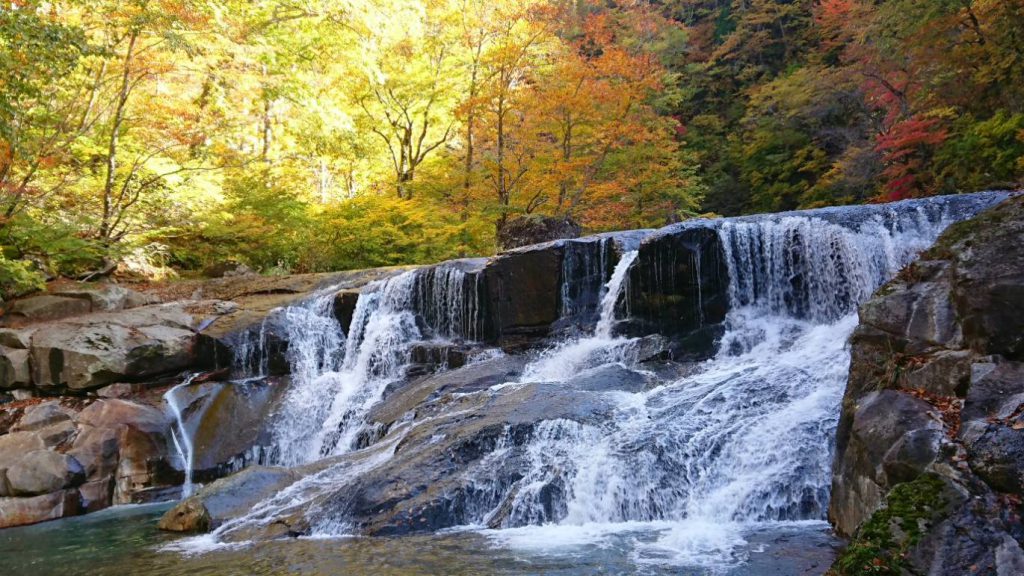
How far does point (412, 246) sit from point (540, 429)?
11.3 metres

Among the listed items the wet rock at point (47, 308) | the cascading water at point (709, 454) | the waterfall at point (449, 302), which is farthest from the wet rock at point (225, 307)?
the cascading water at point (709, 454)

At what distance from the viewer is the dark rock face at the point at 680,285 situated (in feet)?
36.3

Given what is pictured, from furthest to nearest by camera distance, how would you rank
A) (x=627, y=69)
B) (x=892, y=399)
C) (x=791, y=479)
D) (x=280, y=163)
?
(x=280, y=163)
(x=627, y=69)
(x=791, y=479)
(x=892, y=399)

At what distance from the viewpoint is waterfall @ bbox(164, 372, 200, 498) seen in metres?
10.7

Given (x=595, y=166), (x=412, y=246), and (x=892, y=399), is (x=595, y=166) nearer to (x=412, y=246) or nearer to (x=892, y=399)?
(x=412, y=246)

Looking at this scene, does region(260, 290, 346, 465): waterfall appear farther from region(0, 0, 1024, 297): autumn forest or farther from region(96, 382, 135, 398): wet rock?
region(0, 0, 1024, 297): autumn forest

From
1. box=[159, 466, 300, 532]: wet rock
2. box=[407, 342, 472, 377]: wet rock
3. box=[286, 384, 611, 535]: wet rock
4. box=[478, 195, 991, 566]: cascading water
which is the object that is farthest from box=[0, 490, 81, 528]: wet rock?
box=[478, 195, 991, 566]: cascading water

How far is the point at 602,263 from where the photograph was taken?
12.0m

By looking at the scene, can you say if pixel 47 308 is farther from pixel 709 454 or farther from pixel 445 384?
pixel 709 454

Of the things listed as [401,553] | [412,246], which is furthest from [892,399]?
[412,246]

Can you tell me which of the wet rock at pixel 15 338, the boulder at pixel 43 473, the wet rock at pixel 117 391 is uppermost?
the wet rock at pixel 15 338

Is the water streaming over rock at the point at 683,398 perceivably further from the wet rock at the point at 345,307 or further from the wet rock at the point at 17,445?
the wet rock at the point at 17,445

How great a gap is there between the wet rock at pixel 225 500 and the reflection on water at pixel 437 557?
338mm

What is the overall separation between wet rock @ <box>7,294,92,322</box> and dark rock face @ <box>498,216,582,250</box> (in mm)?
8733
